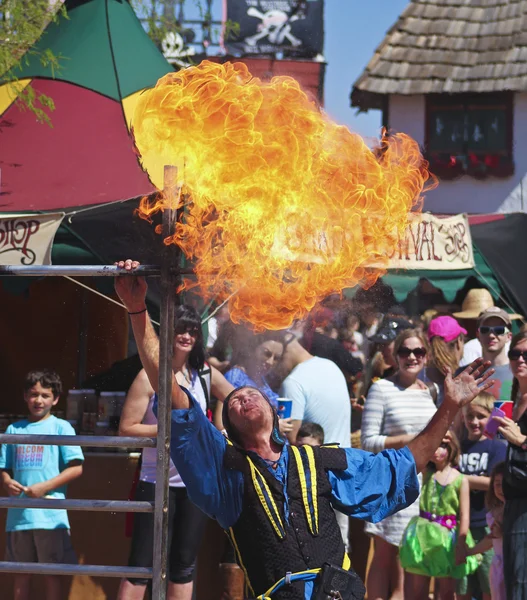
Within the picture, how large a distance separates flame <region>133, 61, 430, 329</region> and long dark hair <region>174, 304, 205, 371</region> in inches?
42.4

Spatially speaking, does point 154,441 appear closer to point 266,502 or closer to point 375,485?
point 266,502

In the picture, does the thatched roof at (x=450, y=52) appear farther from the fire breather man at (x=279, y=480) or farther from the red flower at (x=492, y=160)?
the fire breather man at (x=279, y=480)

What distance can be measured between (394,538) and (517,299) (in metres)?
3.57

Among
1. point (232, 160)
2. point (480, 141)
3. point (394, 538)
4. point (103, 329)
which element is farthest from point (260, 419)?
point (480, 141)

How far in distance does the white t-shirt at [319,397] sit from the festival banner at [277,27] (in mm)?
11829

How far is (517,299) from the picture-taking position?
8.12 metres

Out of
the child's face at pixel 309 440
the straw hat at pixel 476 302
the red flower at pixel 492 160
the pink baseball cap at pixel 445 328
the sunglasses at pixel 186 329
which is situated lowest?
the child's face at pixel 309 440

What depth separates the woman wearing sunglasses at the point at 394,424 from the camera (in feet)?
17.0

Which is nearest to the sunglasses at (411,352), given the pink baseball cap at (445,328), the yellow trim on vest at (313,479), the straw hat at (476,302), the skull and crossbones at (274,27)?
the pink baseball cap at (445,328)

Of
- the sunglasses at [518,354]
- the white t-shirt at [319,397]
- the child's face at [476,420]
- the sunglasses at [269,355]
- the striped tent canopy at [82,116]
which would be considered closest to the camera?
the sunglasses at [518,354]

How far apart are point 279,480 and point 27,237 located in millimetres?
3483

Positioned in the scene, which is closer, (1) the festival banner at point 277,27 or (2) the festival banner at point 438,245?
(2) the festival banner at point 438,245

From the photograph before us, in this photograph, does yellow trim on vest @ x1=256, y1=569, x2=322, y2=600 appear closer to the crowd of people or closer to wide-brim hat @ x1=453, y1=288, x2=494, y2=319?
the crowd of people

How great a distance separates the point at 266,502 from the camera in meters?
3.04
